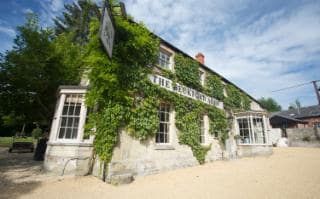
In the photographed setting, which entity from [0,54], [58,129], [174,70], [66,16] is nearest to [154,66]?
[174,70]

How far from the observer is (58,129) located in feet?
23.4

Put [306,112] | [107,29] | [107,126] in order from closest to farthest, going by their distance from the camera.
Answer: [107,29] < [107,126] < [306,112]

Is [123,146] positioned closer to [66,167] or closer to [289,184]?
[66,167]

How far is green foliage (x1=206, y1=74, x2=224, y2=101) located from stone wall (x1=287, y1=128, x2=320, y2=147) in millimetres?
15196

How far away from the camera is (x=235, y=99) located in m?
15.0

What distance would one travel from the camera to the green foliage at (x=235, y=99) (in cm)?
1408

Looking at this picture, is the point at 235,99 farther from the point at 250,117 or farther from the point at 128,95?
the point at 128,95

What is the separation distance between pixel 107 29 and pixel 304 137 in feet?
83.5

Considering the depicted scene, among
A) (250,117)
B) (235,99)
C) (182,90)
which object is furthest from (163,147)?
(235,99)

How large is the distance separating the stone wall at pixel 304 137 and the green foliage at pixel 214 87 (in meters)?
15.2

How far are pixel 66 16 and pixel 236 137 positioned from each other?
2548cm

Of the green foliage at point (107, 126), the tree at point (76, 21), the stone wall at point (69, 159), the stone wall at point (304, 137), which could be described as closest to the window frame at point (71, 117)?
the stone wall at point (69, 159)

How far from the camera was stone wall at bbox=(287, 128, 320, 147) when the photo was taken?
19.2 meters

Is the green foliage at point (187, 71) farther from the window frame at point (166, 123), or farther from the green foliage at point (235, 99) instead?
the green foliage at point (235, 99)
